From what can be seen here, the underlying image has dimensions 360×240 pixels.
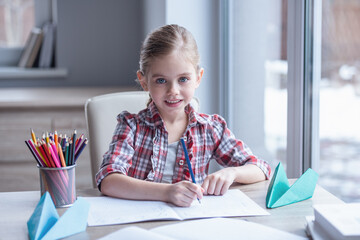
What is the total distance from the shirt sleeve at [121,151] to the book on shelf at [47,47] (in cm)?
188

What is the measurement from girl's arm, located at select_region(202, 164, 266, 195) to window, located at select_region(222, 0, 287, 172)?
1.50ft

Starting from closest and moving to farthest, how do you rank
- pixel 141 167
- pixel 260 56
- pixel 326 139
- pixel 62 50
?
1. pixel 141 167
2. pixel 326 139
3. pixel 260 56
4. pixel 62 50

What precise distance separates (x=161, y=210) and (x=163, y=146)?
349 mm

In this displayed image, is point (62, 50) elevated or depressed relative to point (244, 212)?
elevated

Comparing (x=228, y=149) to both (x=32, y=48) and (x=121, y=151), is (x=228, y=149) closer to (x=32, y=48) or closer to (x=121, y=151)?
(x=121, y=151)

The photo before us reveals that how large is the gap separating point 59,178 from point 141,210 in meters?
0.18

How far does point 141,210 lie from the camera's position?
0.94 meters

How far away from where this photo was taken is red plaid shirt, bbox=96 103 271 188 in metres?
1.24

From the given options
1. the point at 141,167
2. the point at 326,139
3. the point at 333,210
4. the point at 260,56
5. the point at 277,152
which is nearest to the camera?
the point at 333,210

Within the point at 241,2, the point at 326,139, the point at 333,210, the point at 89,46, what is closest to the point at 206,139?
the point at 326,139

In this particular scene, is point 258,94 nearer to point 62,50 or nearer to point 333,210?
point 333,210

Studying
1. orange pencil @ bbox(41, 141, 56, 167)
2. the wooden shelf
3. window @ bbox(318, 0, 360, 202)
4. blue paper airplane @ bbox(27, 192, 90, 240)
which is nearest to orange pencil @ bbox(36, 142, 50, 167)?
orange pencil @ bbox(41, 141, 56, 167)

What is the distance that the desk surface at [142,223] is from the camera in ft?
2.77

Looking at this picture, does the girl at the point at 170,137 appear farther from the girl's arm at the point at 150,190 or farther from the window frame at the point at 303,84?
the window frame at the point at 303,84
